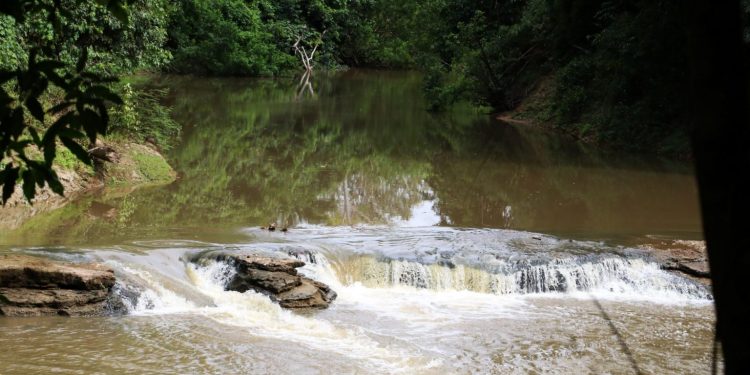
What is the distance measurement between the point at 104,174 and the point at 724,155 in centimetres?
1572

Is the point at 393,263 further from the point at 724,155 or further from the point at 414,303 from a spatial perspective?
the point at 724,155

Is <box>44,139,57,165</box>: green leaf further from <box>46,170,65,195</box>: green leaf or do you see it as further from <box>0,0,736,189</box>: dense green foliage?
<box>0,0,736,189</box>: dense green foliage

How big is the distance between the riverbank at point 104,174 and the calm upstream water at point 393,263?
17.5 inches

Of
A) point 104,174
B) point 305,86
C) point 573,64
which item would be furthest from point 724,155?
point 305,86

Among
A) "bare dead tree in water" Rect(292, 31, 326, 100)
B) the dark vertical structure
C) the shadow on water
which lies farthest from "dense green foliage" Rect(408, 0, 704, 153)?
"bare dead tree in water" Rect(292, 31, 326, 100)

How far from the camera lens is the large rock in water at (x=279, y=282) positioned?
33.8 feet

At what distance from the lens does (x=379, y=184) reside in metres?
17.8

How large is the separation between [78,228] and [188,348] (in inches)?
210

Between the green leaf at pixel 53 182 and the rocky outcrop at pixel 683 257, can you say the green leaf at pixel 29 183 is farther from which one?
the rocky outcrop at pixel 683 257

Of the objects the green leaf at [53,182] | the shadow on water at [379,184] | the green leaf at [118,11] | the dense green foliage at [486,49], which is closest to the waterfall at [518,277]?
the shadow on water at [379,184]

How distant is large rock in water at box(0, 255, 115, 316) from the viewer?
30.7ft

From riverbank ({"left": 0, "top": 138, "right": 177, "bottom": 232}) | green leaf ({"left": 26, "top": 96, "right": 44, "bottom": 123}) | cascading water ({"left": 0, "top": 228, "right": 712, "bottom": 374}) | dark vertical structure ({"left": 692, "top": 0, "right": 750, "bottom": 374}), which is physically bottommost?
cascading water ({"left": 0, "top": 228, "right": 712, "bottom": 374})

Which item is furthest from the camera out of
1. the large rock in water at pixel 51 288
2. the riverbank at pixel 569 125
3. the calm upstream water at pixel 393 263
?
the riverbank at pixel 569 125

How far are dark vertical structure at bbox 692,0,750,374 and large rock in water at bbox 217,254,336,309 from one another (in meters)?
8.71
